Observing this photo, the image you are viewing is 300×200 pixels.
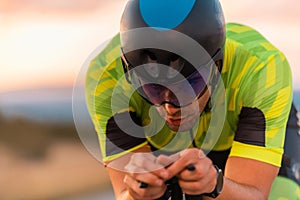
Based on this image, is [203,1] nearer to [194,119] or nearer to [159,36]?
[159,36]

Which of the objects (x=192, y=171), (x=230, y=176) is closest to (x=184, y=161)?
(x=192, y=171)

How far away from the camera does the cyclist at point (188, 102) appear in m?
3.45

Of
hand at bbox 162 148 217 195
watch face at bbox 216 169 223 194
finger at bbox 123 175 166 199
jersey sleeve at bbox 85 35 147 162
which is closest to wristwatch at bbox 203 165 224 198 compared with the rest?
watch face at bbox 216 169 223 194

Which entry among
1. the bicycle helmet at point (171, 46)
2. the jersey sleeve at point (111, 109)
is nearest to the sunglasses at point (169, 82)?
the bicycle helmet at point (171, 46)

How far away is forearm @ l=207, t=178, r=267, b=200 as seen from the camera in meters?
3.78

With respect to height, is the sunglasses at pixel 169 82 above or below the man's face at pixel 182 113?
above

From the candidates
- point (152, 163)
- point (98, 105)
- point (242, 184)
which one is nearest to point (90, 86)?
point (98, 105)

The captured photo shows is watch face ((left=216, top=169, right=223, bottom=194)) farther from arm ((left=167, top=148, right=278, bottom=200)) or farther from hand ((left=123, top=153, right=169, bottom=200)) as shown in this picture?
hand ((left=123, top=153, right=169, bottom=200))

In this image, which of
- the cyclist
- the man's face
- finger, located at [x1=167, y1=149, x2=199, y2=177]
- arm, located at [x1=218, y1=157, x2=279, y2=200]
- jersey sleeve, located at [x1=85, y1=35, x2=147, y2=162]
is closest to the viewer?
finger, located at [x1=167, y1=149, x2=199, y2=177]

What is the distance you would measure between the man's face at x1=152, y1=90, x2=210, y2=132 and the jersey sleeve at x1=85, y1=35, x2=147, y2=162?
312 mm

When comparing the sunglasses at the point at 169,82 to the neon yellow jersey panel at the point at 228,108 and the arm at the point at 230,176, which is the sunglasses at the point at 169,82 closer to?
the neon yellow jersey panel at the point at 228,108

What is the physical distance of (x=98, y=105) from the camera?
4.46m

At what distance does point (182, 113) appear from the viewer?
13.2 ft

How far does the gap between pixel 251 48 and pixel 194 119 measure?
0.54 meters
